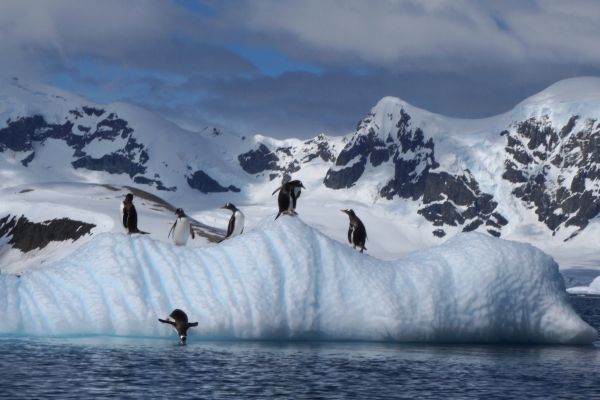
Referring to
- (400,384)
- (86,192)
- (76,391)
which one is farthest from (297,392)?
(86,192)

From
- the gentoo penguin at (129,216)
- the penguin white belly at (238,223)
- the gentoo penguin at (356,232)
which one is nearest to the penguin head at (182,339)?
the gentoo penguin at (129,216)

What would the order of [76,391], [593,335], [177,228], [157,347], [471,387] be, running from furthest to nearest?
[177,228] < [593,335] < [157,347] < [471,387] < [76,391]

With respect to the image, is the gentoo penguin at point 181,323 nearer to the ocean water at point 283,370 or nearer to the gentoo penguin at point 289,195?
the ocean water at point 283,370

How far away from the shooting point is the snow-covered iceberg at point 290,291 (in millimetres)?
45281

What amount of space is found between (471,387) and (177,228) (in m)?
22.9

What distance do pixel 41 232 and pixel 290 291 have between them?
12212cm

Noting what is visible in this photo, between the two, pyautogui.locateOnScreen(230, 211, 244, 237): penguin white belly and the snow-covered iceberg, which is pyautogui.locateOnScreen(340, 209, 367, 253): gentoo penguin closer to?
the snow-covered iceberg

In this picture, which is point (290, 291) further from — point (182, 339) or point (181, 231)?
point (181, 231)

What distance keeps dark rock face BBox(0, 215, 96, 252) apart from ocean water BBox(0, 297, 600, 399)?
115 metres

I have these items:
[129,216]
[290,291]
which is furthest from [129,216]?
[290,291]

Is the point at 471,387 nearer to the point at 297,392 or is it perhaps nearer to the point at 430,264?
the point at 297,392

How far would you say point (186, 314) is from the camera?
1769 inches

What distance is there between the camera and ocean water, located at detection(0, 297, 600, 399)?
3500 centimetres

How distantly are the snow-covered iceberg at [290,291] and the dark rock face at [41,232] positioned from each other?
112 meters
